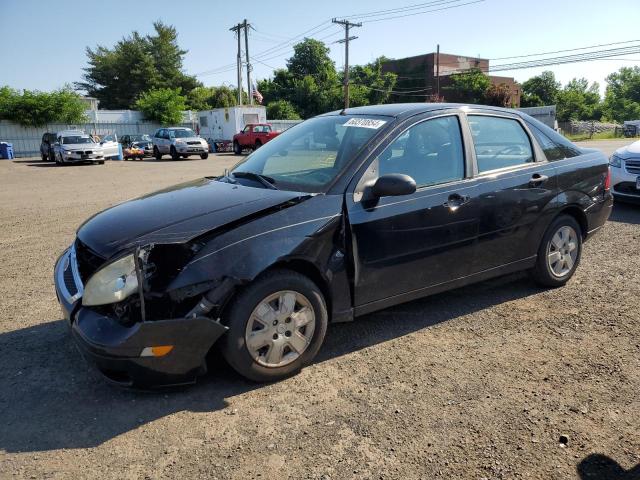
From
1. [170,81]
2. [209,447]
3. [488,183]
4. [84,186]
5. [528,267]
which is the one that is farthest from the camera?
[170,81]

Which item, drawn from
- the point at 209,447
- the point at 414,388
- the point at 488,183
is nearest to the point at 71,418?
the point at 209,447

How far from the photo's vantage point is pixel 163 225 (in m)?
3.02

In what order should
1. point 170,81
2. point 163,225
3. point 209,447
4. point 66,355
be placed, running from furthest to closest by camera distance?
point 170,81, point 66,355, point 163,225, point 209,447

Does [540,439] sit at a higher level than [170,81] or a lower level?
lower

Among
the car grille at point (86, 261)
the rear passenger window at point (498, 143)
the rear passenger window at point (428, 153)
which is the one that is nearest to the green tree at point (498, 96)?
the rear passenger window at point (498, 143)

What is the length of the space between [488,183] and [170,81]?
63583 millimetres

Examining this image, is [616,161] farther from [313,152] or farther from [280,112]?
[280,112]

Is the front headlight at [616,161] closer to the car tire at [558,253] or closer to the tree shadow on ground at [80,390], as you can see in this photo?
the car tire at [558,253]

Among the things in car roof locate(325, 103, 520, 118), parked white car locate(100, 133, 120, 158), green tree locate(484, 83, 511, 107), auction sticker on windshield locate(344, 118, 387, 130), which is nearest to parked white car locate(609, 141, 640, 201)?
car roof locate(325, 103, 520, 118)

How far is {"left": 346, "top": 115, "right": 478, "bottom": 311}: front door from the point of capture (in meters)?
3.41

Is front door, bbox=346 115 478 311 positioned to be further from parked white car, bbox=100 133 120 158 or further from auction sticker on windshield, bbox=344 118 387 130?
parked white car, bbox=100 133 120 158

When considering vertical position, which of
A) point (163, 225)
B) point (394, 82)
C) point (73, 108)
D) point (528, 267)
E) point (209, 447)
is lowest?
point (209, 447)

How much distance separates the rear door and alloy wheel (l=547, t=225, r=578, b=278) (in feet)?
0.86

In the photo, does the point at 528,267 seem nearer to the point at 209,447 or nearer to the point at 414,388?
the point at 414,388
